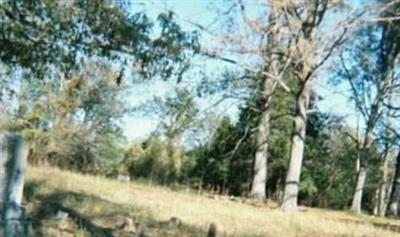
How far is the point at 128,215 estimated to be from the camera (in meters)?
11.7

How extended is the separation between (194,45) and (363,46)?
1215 inches

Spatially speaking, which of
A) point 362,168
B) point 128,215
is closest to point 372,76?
point 362,168

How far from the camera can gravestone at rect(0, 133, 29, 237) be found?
761 cm

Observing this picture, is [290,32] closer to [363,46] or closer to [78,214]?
[78,214]

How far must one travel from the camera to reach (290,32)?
891 inches

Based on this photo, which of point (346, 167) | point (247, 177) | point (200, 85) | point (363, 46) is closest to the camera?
point (200, 85)

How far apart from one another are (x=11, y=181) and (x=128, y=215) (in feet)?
13.6

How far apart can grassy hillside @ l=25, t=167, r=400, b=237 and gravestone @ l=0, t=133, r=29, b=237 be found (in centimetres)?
141

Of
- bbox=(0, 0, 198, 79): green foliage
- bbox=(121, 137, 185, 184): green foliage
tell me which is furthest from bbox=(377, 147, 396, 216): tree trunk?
bbox=(0, 0, 198, 79): green foliage

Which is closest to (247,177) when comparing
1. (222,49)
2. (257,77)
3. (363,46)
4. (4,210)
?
(363,46)

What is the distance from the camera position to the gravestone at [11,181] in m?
7.61

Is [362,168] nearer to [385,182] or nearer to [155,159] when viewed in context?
[155,159]

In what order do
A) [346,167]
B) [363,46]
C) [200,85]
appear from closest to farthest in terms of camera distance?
1. [200,85]
2. [363,46]
3. [346,167]

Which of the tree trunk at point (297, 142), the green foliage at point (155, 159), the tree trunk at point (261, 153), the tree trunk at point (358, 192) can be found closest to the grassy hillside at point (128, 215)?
the tree trunk at point (297, 142)
